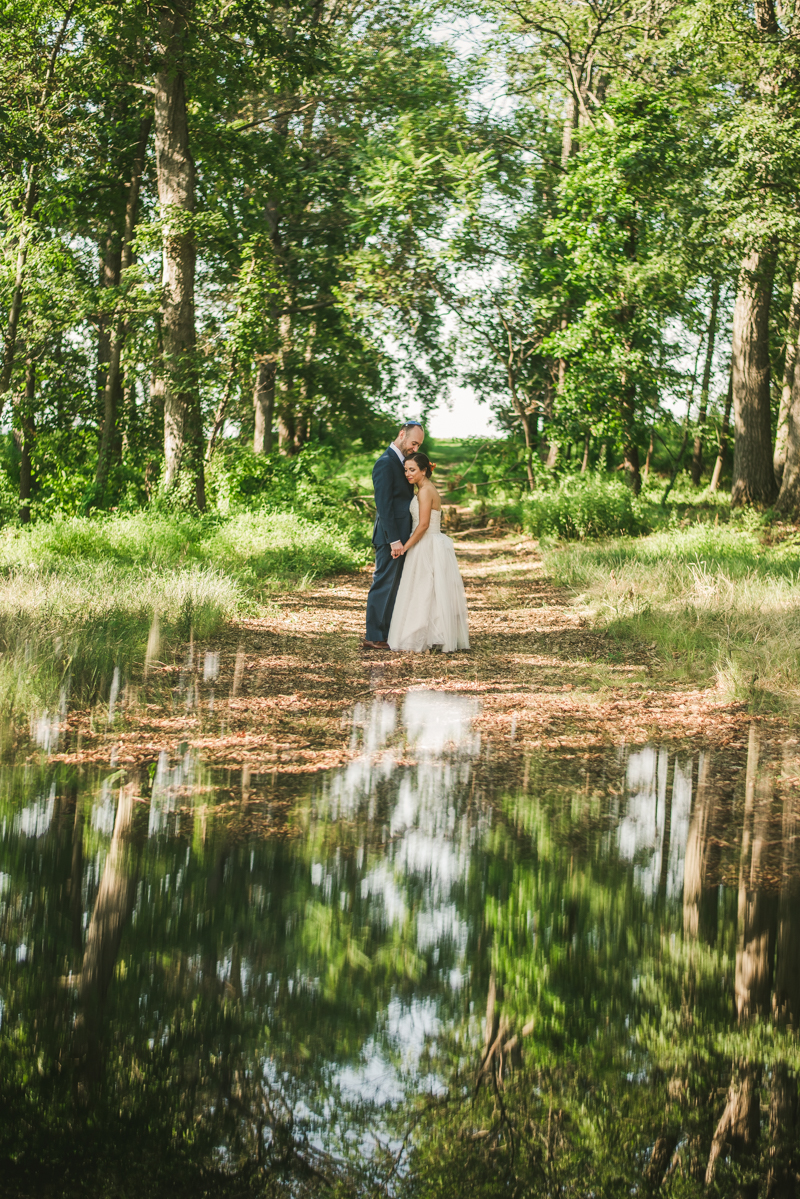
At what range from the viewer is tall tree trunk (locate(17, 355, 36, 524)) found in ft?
61.0

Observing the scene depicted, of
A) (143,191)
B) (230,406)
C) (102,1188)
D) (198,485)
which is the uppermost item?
(143,191)

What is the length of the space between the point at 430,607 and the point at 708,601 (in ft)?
9.88

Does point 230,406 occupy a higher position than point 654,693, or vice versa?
point 230,406

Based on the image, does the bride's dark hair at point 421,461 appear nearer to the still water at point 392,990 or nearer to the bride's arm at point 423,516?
the bride's arm at point 423,516

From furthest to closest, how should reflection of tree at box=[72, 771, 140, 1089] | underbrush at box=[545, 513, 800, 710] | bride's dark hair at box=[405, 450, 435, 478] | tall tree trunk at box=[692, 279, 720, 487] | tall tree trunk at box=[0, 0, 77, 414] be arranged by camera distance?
tall tree trunk at box=[692, 279, 720, 487]
tall tree trunk at box=[0, 0, 77, 414]
bride's dark hair at box=[405, 450, 435, 478]
underbrush at box=[545, 513, 800, 710]
reflection of tree at box=[72, 771, 140, 1089]

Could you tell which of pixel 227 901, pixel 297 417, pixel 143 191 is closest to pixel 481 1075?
pixel 227 901

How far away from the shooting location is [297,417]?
27234 mm

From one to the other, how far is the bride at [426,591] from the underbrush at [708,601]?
6.09ft

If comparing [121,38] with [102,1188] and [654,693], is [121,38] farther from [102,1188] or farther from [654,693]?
[102,1188]

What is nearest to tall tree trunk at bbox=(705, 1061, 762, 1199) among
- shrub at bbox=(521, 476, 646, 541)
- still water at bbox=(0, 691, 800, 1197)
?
still water at bbox=(0, 691, 800, 1197)

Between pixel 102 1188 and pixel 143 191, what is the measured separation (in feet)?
74.4

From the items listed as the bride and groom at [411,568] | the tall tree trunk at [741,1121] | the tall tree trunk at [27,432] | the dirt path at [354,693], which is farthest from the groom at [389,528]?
the tall tree trunk at [27,432]

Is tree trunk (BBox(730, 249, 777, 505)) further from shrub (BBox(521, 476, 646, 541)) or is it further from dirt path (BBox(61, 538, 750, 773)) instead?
dirt path (BBox(61, 538, 750, 773))

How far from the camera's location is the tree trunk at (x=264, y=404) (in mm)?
23266
